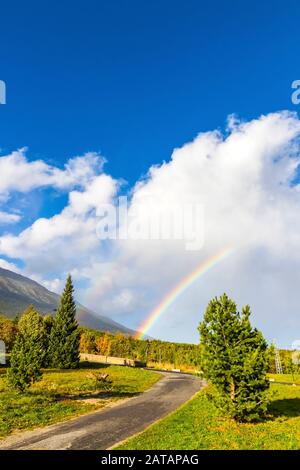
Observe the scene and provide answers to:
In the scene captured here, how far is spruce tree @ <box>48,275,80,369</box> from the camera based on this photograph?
5878cm

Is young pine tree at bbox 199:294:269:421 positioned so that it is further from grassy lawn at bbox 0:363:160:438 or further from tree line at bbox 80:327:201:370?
tree line at bbox 80:327:201:370

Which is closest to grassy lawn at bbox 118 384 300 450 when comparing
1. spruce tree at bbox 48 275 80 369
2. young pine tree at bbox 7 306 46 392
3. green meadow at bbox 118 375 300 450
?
green meadow at bbox 118 375 300 450

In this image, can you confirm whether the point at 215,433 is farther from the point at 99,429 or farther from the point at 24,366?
the point at 24,366

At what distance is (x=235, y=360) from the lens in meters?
18.8

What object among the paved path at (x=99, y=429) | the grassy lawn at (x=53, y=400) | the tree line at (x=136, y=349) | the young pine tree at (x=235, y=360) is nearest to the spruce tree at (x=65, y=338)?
the grassy lawn at (x=53, y=400)

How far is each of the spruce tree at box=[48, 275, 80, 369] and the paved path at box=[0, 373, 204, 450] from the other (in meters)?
31.7

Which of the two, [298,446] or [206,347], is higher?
[206,347]

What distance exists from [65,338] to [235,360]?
47675 millimetres

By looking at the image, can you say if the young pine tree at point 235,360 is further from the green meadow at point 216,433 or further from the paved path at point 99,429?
the paved path at point 99,429
